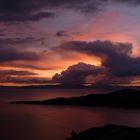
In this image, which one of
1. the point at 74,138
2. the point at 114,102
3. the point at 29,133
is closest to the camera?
the point at 74,138

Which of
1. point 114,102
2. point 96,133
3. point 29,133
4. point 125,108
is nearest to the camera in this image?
point 96,133

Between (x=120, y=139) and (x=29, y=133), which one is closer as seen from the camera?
(x=120, y=139)

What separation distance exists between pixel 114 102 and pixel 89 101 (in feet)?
50.6

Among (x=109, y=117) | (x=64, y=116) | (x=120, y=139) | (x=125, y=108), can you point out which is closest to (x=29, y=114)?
(x=64, y=116)

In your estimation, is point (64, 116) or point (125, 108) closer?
point (64, 116)

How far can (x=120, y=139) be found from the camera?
43062mm

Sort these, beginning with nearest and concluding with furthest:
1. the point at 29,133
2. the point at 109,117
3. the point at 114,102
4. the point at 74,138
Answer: the point at 74,138, the point at 29,133, the point at 109,117, the point at 114,102

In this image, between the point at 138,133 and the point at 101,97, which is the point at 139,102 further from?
the point at 138,133

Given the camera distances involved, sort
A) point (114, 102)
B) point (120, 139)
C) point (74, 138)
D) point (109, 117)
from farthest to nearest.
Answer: point (114, 102) < point (109, 117) < point (74, 138) < point (120, 139)

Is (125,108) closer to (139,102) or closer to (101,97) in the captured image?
(139,102)

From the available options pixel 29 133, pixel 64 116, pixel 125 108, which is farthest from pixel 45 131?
pixel 125 108

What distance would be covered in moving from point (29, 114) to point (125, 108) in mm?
51959

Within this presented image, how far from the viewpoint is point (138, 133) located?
1709 inches

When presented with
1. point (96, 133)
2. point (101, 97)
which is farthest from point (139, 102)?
point (96, 133)
